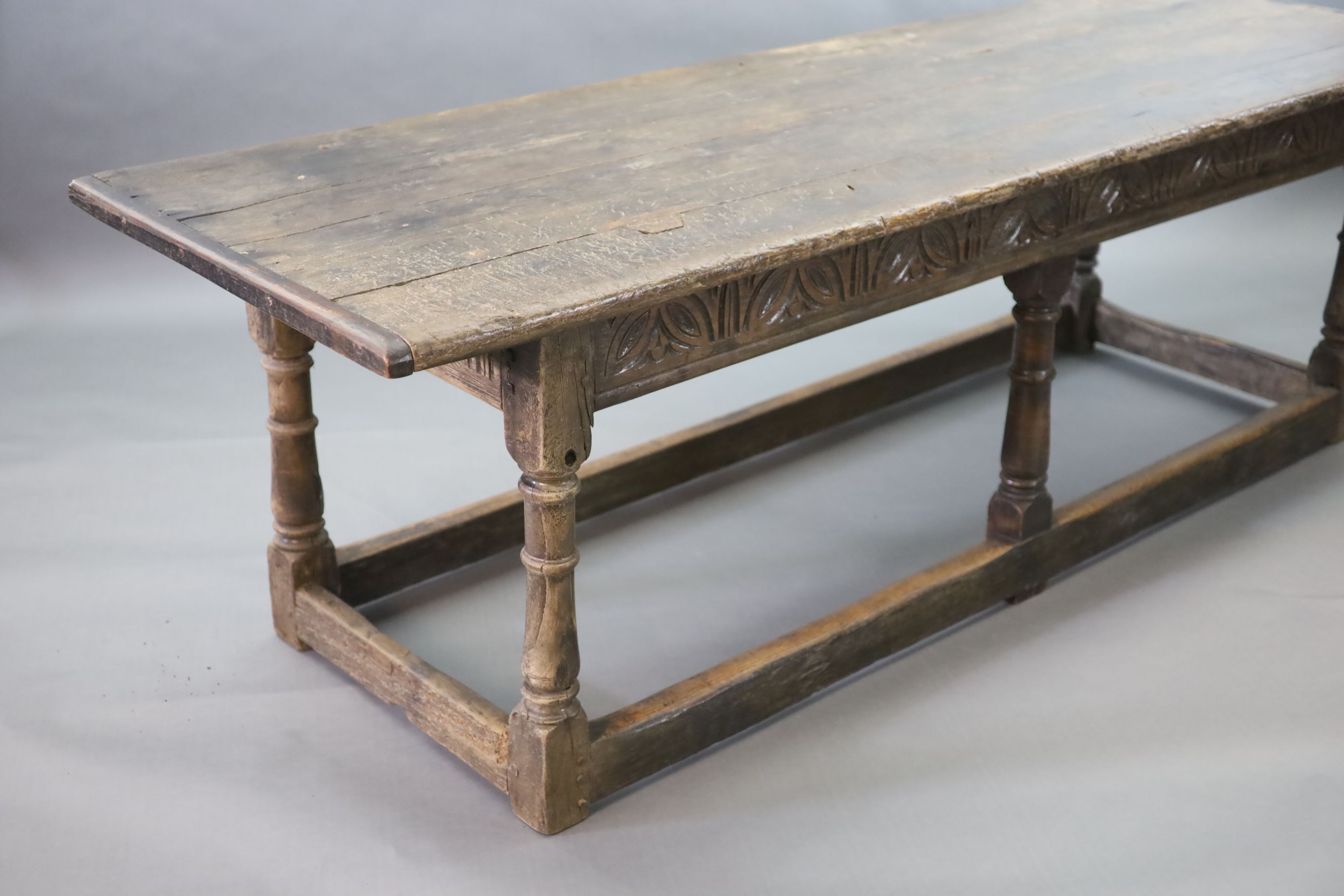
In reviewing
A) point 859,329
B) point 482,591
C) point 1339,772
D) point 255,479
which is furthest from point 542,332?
point 859,329

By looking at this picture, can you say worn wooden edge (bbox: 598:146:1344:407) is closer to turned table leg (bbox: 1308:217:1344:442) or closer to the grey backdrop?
turned table leg (bbox: 1308:217:1344:442)

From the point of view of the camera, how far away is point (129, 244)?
15.8 feet

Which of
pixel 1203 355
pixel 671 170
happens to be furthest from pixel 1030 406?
pixel 1203 355

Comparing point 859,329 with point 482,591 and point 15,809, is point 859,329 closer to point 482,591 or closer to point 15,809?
point 482,591

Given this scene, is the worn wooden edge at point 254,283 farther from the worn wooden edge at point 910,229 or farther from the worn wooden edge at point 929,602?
the worn wooden edge at point 929,602

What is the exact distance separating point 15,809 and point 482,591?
1.02 meters

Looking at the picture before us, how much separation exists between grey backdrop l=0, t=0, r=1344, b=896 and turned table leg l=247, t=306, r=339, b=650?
0.16 metres

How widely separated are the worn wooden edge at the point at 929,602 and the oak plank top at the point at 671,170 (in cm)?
A: 78

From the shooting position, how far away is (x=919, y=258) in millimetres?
2740

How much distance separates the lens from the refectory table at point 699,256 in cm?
239

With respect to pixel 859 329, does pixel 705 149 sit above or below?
above

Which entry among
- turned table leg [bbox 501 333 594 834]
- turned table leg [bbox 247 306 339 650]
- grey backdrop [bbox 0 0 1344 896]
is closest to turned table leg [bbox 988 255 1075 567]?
grey backdrop [bbox 0 0 1344 896]

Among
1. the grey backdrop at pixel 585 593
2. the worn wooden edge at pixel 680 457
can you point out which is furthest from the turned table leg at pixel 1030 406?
the worn wooden edge at pixel 680 457

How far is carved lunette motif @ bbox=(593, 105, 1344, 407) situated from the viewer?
2.46 metres
